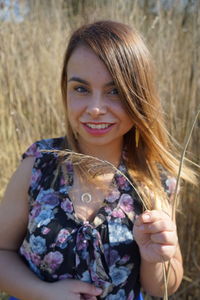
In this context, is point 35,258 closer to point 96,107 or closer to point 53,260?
point 53,260

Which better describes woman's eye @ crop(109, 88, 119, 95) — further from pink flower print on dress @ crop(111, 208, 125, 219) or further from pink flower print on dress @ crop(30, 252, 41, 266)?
pink flower print on dress @ crop(30, 252, 41, 266)

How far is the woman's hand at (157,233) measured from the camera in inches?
28.0

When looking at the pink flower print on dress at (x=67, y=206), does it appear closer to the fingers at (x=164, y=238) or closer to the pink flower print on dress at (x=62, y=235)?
the pink flower print on dress at (x=62, y=235)

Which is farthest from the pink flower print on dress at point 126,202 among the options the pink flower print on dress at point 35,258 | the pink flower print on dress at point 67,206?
the pink flower print on dress at point 35,258

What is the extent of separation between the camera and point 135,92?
90 cm

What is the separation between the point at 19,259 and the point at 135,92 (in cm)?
49

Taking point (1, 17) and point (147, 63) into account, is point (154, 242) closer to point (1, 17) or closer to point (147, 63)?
point (147, 63)

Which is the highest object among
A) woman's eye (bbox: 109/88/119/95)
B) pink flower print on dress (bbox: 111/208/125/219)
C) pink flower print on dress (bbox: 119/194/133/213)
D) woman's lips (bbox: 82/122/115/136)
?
woman's eye (bbox: 109/88/119/95)

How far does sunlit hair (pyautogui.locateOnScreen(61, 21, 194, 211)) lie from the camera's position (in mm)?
862

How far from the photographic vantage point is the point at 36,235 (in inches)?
35.6

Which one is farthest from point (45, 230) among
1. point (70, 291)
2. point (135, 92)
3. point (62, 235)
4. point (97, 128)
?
point (135, 92)

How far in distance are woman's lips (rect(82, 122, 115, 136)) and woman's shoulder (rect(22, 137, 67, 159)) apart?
0.13 m

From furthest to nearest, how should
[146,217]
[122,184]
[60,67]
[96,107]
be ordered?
[60,67] < [122,184] < [96,107] < [146,217]

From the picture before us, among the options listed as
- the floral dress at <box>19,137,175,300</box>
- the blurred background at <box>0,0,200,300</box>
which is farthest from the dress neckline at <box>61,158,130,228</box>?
the blurred background at <box>0,0,200,300</box>
